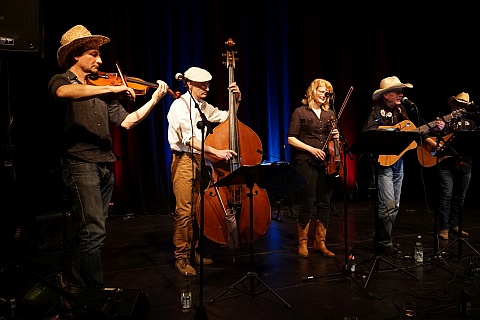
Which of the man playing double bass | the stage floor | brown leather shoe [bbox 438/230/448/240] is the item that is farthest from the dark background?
brown leather shoe [bbox 438/230/448/240]

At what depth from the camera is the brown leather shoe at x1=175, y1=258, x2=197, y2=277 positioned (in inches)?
165

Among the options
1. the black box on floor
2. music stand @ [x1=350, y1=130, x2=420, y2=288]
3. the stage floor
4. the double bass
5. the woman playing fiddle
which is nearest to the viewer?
the black box on floor

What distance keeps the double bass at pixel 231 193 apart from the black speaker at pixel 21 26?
70.8 inches

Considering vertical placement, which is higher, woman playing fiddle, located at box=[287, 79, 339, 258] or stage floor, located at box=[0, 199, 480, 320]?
woman playing fiddle, located at box=[287, 79, 339, 258]

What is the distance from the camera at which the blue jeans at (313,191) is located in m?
4.65

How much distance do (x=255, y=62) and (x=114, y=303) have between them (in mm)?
6203

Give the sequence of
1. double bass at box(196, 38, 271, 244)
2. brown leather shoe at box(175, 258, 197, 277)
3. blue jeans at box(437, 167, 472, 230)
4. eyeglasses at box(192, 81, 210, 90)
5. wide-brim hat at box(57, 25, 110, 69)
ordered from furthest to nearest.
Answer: blue jeans at box(437, 167, 472, 230) < eyeglasses at box(192, 81, 210, 90) < brown leather shoe at box(175, 258, 197, 277) < double bass at box(196, 38, 271, 244) < wide-brim hat at box(57, 25, 110, 69)

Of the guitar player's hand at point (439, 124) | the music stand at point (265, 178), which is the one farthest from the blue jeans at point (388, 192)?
the music stand at point (265, 178)

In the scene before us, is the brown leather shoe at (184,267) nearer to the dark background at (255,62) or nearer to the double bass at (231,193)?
the double bass at (231,193)

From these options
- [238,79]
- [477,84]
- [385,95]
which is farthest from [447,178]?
[238,79]

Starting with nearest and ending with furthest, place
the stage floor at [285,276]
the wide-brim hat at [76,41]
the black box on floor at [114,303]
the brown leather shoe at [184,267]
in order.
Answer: the black box on floor at [114,303], the wide-brim hat at [76,41], the stage floor at [285,276], the brown leather shoe at [184,267]

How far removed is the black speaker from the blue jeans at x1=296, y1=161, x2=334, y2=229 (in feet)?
9.32

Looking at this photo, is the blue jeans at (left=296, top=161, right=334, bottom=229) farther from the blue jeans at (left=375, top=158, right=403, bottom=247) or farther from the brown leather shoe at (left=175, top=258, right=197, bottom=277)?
the brown leather shoe at (left=175, top=258, right=197, bottom=277)

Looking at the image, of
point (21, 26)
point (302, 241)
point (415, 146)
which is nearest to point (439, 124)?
point (415, 146)
